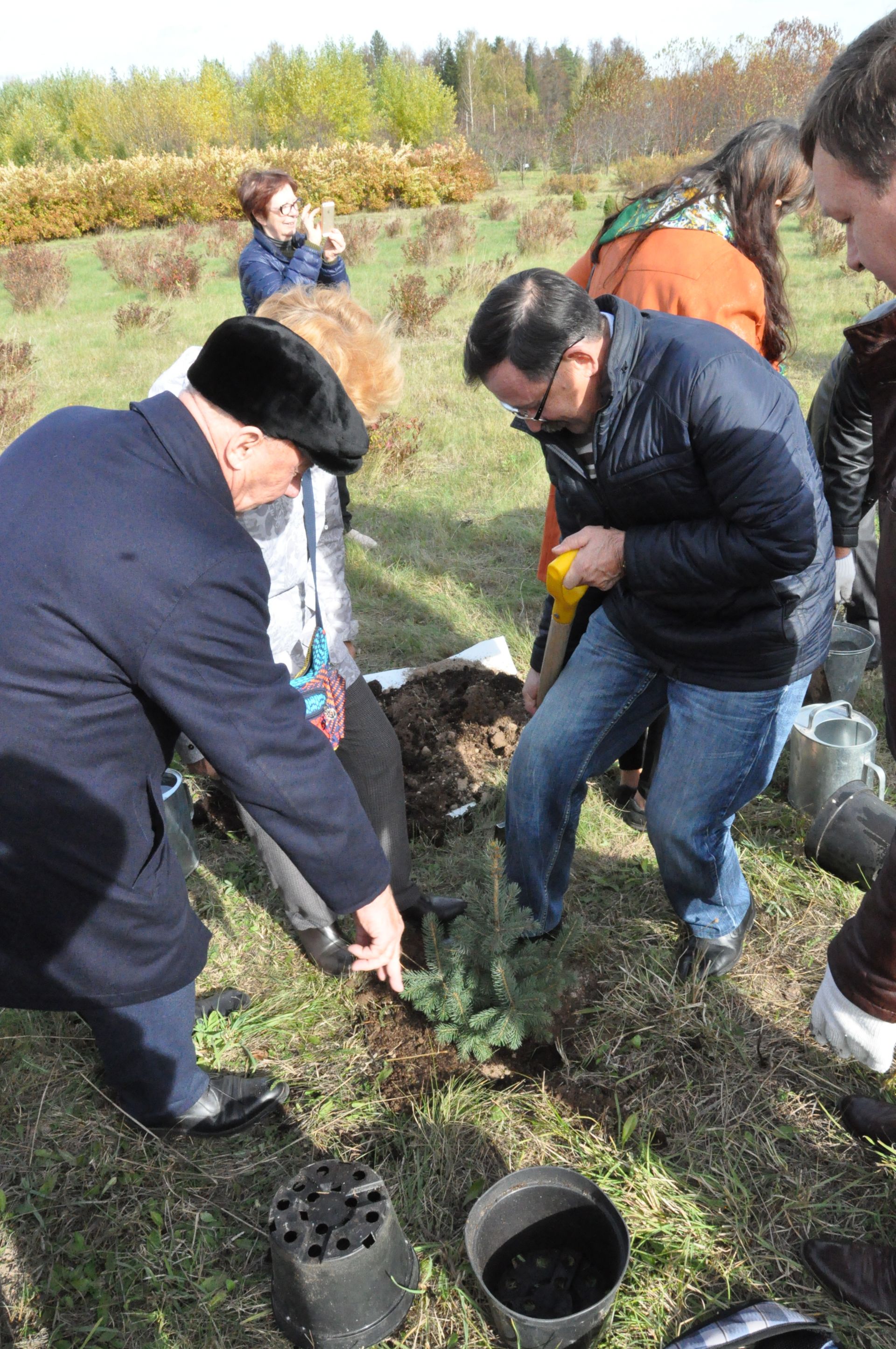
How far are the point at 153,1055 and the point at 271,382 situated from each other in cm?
156

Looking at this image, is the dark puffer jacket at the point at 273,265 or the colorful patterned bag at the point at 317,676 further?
the dark puffer jacket at the point at 273,265

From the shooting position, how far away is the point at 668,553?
6.32 feet

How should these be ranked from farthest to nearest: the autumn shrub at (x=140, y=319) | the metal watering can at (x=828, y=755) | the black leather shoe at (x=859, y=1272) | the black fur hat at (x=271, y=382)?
the autumn shrub at (x=140, y=319)
the metal watering can at (x=828, y=755)
the black leather shoe at (x=859, y=1272)
the black fur hat at (x=271, y=382)

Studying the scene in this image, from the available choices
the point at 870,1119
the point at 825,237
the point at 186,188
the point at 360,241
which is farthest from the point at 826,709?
the point at 186,188

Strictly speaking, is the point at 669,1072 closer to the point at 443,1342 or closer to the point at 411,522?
the point at 443,1342

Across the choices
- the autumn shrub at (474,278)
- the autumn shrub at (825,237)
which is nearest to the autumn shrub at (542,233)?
the autumn shrub at (474,278)

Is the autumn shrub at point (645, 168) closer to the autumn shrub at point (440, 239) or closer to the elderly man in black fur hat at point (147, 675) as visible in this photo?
the autumn shrub at point (440, 239)

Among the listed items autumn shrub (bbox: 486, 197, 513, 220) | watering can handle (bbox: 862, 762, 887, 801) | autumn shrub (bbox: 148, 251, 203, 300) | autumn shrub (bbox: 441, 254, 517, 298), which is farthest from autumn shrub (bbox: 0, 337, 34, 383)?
autumn shrub (bbox: 486, 197, 513, 220)

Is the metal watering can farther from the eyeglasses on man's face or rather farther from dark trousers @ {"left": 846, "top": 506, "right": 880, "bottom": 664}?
the eyeglasses on man's face

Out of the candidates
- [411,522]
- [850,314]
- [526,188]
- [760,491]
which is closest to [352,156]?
[526,188]

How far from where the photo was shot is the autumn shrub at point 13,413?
722 centimetres

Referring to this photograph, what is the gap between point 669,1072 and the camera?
7.37 feet

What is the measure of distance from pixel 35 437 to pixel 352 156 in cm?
2677

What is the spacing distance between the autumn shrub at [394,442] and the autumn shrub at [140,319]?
5739 mm
